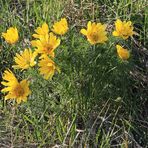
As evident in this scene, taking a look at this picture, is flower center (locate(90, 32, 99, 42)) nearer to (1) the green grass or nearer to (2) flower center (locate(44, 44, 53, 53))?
(1) the green grass

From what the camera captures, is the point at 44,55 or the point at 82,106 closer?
the point at 44,55

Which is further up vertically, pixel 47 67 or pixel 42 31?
pixel 42 31

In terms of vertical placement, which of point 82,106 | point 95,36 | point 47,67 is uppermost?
point 95,36

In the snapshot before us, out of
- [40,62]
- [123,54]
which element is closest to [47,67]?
[40,62]

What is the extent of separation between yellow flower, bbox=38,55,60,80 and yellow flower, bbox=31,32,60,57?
0.03 m

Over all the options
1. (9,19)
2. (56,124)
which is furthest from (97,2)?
(56,124)

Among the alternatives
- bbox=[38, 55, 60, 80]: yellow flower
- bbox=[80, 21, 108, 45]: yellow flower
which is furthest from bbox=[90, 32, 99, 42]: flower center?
bbox=[38, 55, 60, 80]: yellow flower

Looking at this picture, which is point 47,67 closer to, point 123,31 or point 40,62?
point 40,62

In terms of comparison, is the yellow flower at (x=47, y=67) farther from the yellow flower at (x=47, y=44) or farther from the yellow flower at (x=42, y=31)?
the yellow flower at (x=42, y=31)

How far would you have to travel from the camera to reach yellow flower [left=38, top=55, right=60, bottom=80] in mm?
1840

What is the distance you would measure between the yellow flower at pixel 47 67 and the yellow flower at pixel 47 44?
32 mm

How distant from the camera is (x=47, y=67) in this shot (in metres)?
1.85

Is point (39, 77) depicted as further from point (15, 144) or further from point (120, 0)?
point (120, 0)

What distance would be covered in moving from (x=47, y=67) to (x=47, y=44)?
0.12 m
